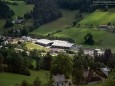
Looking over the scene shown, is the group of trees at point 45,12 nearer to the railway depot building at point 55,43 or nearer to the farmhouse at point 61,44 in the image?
the railway depot building at point 55,43

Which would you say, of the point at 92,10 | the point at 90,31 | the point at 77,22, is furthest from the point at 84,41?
the point at 92,10

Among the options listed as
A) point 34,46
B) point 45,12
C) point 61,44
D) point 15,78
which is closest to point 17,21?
point 45,12

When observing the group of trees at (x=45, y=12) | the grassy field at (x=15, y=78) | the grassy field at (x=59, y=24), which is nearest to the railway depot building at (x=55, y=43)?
the grassy field at (x=59, y=24)

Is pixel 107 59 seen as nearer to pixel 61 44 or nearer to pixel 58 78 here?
pixel 58 78

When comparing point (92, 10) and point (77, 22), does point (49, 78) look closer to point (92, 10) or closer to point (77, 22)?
point (77, 22)

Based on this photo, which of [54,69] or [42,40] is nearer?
[54,69]

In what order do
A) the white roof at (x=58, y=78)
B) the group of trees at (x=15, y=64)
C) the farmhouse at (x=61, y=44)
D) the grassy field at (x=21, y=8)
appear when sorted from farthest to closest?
the grassy field at (x=21, y=8) → the farmhouse at (x=61, y=44) → the group of trees at (x=15, y=64) → the white roof at (x=58, y=78)

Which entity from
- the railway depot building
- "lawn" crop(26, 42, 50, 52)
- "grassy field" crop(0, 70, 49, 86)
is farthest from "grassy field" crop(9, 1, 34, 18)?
"grassy field" crop(0, 70, 49, 86)
